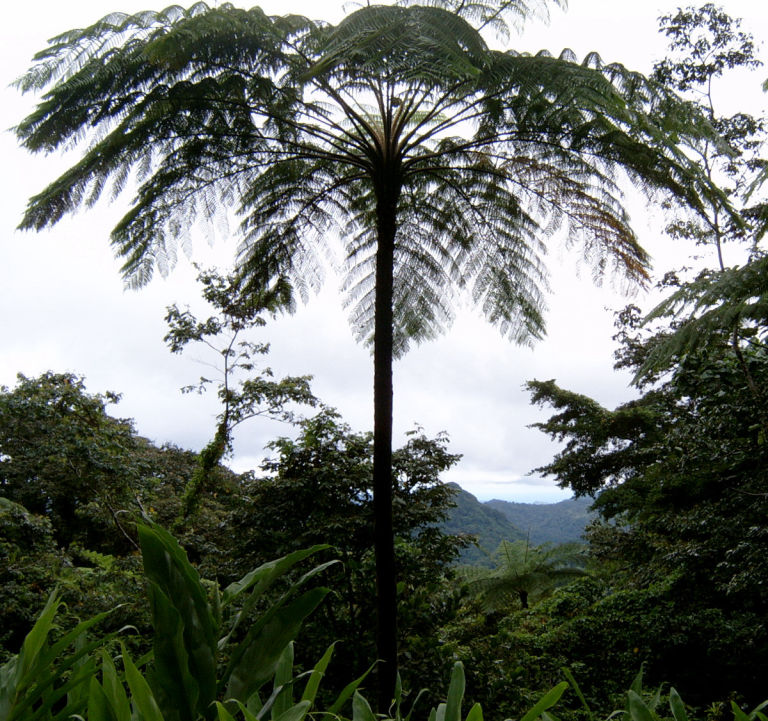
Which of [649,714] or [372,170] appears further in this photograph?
[372,170]

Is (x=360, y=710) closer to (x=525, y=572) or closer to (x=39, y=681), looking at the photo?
(x=39, y=681)

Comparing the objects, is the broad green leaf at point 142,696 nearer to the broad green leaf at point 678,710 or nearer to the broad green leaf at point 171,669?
the broad green leaf at point 171,669

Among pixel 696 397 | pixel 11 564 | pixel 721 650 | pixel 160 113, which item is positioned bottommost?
pixel 721 650

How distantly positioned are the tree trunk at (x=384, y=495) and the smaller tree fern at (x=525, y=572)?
18.2 feet

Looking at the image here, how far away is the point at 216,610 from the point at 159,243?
4.04 m

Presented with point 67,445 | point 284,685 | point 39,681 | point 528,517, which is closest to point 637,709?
point 284,685

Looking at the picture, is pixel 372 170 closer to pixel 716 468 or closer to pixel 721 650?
pixel 716 468

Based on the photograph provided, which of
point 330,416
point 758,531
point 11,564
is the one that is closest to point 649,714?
point 758,531

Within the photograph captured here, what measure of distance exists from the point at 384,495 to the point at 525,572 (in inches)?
252

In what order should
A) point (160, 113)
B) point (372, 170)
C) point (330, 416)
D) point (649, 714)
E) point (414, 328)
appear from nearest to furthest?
point (649, 714) → point (160, 113) → point (372, 170) → point (414, 328) → point (330, 416)

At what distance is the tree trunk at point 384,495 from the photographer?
136 inches

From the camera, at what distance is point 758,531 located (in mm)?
3682

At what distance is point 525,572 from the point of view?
356 inches

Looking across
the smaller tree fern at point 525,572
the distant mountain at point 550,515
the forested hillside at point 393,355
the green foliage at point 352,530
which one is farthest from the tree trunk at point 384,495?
the distant mountain at point 550,515
